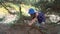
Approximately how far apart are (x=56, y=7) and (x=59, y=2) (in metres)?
0.20

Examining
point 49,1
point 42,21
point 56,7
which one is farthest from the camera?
point 49,1

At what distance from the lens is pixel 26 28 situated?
3.53 m

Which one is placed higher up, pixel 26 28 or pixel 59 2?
pixel 59 2

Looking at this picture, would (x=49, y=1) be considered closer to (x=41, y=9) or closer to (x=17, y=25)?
(x=41, y=9)

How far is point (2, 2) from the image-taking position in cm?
518

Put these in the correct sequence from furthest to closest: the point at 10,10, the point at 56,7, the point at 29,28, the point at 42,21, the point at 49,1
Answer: the point at 10,10, the point at 49,1, the point at 56,7, the point at 42,21, the point at 29,28

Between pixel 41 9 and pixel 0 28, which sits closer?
pixel 0 28

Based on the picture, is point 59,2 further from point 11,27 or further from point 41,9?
point 11,27

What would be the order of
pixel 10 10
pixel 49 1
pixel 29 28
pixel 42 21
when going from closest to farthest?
pixel 29 28 → pixel 42 21 → pixel 49 1 → pixel 10 10

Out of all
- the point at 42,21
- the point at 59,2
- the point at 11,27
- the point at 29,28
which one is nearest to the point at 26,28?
the point at 29,28

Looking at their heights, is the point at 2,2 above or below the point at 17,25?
above

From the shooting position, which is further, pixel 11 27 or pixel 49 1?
pixel 49 1

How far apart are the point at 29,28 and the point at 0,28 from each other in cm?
57

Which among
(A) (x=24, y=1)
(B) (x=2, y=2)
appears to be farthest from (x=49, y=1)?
(B) (x=2, y=2)
